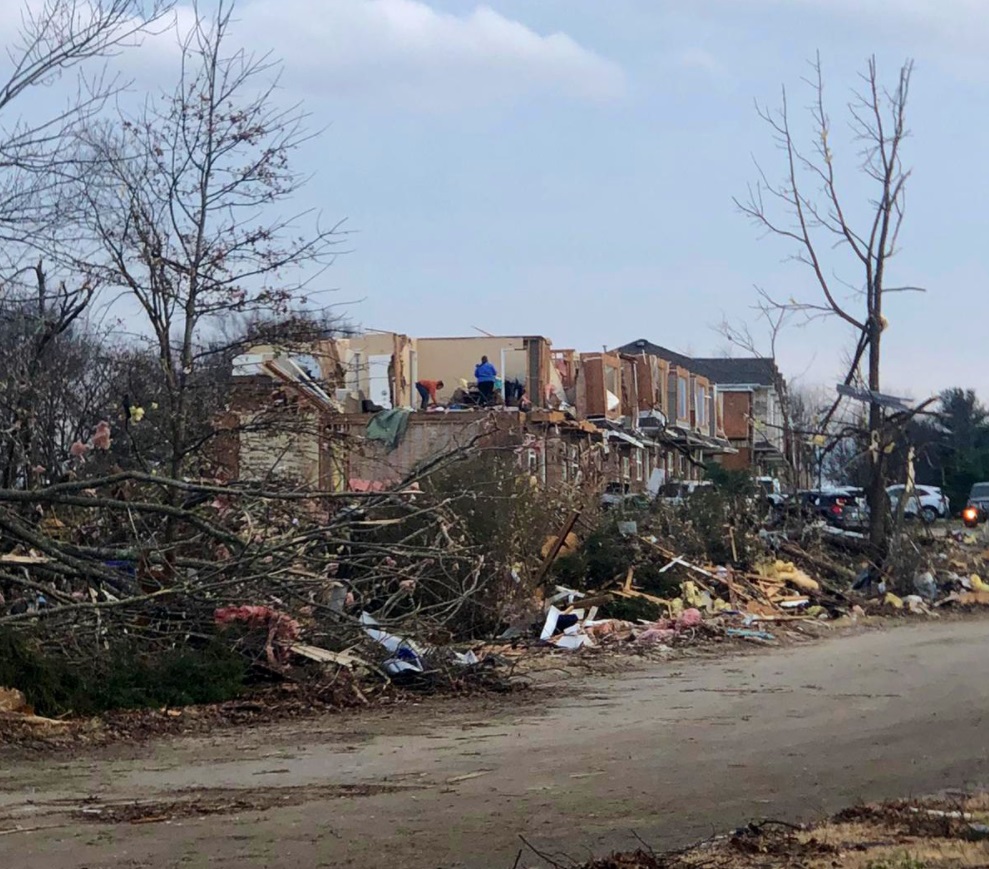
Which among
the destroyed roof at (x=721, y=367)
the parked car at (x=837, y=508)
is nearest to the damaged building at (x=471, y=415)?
the parked car at (x=837, y=508)

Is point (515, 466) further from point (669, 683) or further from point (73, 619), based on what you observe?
point (73, 619)

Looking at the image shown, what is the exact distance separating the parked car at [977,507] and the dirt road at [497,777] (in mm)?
20053

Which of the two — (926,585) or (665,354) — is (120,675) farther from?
(665,354)

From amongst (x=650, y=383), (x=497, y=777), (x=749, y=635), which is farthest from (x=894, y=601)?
(x=650, y=383)

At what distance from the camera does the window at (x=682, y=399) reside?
43469mm

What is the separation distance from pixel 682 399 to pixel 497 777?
1413 inches

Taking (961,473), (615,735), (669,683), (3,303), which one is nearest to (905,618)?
(669,683)

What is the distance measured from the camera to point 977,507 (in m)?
39.9

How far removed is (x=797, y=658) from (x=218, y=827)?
10726mm

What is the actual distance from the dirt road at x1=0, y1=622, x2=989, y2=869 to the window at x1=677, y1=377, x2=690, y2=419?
29987 mm

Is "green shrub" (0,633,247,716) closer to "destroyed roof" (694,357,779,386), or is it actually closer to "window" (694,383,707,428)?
"window" (694,383,707,428)

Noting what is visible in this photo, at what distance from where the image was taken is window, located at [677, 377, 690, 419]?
43469 millimetres

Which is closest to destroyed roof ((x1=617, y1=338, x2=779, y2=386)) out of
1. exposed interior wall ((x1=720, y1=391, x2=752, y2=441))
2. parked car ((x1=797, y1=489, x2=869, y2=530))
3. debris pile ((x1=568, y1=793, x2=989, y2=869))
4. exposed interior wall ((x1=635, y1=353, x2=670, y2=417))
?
exposed interior wall ((x1=720, y1=391, x2=752, y2=441))

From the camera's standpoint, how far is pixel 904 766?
8.98 meters
